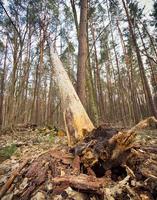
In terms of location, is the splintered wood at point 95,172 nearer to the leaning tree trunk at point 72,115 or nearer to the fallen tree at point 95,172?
the fallen tree at point 95,172

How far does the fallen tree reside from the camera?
7.34 ft

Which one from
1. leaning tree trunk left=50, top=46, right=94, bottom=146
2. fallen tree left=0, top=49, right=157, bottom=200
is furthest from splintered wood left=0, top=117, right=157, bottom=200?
leaning tree trunk left=50, top=46, right=94, bottom=146

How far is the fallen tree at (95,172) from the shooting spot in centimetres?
224

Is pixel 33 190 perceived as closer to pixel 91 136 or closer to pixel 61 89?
pixel 91 136

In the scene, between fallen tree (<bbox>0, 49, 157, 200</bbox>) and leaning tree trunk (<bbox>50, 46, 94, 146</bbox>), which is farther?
leaning tree trunk (<bbox>50, 46, 94, 146</bbox>)

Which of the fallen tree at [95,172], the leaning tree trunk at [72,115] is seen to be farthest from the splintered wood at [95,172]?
the leaning tree trunk at [72,115]

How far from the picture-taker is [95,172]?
2721 millimetres

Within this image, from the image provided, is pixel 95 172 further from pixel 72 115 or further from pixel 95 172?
pixel 72 115

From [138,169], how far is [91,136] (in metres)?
0.79

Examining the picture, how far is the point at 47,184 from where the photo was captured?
239 cm

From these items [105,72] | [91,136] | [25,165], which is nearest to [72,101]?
[91,136]

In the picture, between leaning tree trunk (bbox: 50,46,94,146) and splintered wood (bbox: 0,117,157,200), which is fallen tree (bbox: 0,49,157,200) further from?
leaning tree trunk (bbox: 50,46,94,146)

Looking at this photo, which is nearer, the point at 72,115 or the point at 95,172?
the point at 95,172

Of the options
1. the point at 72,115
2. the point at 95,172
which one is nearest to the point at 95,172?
the point at 95,172
